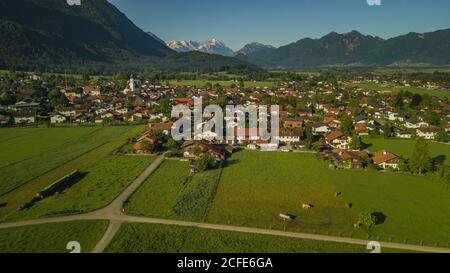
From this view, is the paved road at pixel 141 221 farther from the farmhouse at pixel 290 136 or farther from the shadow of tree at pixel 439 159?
the farmhouse at pixel 290 136

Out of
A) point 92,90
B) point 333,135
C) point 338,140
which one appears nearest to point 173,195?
point 338,140

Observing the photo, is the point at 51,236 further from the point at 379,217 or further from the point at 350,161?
the point at 350,161

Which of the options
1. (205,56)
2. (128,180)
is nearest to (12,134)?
(128,180)

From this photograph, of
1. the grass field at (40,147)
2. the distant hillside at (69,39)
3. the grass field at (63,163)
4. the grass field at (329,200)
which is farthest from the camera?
the distant hillside at (69,39)

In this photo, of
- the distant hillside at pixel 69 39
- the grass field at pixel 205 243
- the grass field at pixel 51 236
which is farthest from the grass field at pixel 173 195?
the distant hillside at pixel 69 39

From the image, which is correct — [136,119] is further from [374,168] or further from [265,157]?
[374,168]

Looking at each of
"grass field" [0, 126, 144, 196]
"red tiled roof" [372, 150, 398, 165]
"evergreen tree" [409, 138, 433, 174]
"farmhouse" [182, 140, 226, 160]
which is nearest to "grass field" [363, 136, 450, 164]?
"red tiled roof" [372, 150, 398, 165]
